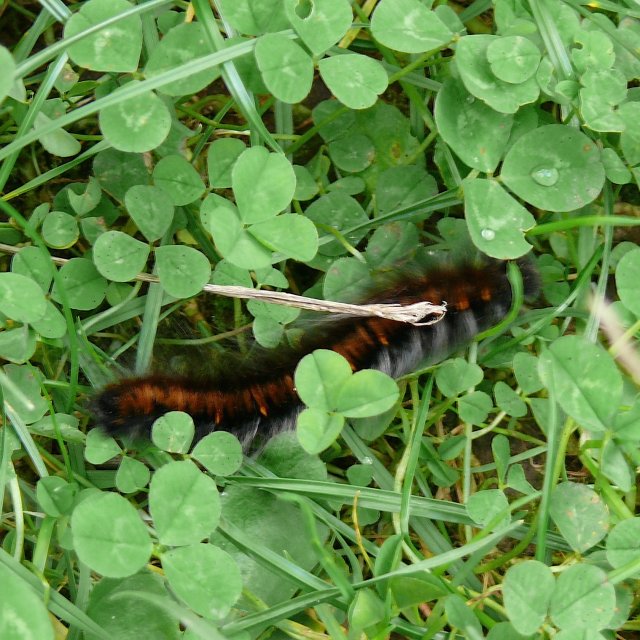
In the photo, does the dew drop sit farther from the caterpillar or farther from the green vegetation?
the caterpillar

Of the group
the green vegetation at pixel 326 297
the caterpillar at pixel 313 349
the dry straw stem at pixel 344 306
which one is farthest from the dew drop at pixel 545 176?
the dry straw stem at pixel 344 306

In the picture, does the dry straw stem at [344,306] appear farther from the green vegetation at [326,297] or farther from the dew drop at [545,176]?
the dew drop at [545,176]

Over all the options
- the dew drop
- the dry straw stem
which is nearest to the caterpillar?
the dry straw stem

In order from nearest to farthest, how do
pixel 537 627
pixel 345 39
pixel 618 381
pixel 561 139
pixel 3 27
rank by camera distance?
pixel 537 627 < pixel 618 381 < pixel 561 139 < pixel 345 39 < pixel 3 27

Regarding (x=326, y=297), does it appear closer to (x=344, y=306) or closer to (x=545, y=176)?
(x=344, y=306)

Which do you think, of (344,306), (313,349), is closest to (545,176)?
(344,306)

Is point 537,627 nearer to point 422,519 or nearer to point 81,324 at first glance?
point 422,519

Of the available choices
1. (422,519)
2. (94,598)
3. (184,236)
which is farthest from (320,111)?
(94,598)
